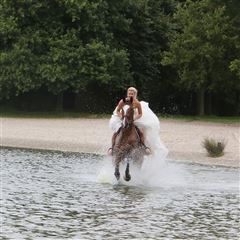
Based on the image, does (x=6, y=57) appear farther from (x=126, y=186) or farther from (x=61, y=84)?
(x=126, y=186)

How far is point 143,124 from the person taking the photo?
17.6m

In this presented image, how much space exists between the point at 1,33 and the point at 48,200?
121 feet

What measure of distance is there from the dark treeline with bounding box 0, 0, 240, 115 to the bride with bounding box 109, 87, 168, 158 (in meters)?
25.9

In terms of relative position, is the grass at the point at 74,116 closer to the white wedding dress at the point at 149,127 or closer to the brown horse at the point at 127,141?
the white wedding dress at the point at 149,127

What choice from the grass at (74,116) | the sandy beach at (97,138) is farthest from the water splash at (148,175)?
the grass at (74,116)

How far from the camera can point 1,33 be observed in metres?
49.3

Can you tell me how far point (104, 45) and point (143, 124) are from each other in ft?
108

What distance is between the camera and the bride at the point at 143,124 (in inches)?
688

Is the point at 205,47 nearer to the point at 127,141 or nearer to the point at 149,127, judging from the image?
the point at 149,127

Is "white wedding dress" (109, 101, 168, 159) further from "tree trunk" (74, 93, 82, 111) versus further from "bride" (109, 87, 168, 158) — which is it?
"tree trunk" (74, 93, 82, 111)

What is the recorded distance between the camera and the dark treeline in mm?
47531

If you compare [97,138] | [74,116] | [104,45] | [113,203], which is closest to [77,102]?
[74,116]

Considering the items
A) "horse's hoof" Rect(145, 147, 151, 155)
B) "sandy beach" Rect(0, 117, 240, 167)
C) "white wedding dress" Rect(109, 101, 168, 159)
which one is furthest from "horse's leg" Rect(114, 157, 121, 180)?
"sandy beach" Rect(0, 117, 240, 167)

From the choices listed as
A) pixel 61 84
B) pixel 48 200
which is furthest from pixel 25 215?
pixel 61 84
